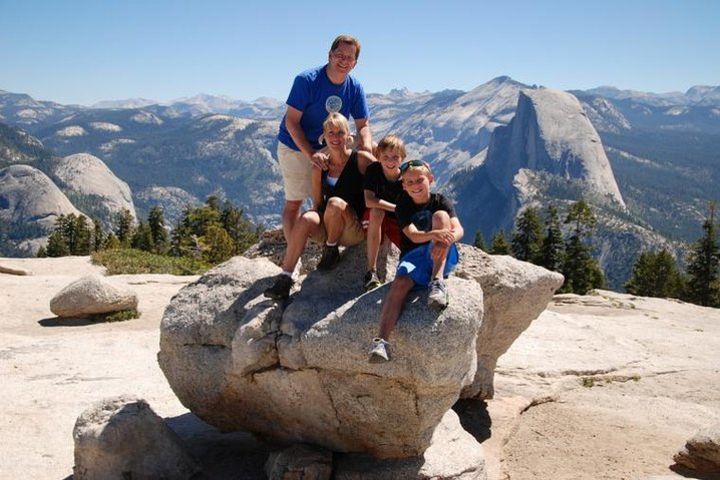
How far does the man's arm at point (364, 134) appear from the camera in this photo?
9234 mm

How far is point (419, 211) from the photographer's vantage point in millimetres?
8102

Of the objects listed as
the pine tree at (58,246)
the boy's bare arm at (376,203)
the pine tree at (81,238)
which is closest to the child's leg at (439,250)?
the boy's bare arm at (376,203)

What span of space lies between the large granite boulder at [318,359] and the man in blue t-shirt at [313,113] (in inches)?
51.4

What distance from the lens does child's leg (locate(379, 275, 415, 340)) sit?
24.7 ft

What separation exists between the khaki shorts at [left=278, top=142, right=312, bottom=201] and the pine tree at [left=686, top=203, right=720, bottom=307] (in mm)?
56330

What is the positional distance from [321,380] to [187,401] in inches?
107

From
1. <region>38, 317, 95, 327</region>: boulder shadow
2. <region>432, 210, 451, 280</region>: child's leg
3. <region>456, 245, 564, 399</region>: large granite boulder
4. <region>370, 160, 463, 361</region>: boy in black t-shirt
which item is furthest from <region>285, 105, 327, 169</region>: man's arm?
<region>38, 317, 95, 327</region>: boulder shadow

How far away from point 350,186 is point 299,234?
40.4 inches

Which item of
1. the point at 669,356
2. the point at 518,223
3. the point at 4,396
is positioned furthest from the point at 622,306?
the point at 518,223

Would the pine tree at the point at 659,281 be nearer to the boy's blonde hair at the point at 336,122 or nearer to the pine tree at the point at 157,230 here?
the pine tree at the point at 157,230

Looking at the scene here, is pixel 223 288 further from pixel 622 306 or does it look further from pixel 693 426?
pixel 622 306

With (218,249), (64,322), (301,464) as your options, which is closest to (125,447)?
(301,464)

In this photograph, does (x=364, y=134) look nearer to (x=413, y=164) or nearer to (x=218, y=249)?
(x=413, y=164)

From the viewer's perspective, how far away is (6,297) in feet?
70.4
